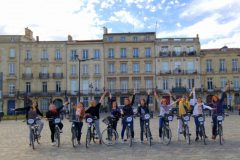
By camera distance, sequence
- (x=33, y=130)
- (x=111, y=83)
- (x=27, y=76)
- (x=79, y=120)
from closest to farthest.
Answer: (x=33, y=130) < (x=79, y=120) < (x=111, y=83) < (x=27, y=76)

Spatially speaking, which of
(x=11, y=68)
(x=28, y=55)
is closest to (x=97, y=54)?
(x=28, y=55)

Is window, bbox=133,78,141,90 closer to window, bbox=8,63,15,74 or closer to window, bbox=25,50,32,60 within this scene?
window, bbox=25,50,32,60

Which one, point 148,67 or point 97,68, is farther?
point 97,68

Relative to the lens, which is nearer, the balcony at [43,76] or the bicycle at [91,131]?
the bicycle at [91,131]

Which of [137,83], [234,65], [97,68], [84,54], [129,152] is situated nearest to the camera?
[129,152]

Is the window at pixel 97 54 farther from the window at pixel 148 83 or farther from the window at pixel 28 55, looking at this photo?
the window at pixel 28 55

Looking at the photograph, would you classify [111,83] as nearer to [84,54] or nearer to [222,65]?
[84,54]

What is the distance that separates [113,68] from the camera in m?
59.5

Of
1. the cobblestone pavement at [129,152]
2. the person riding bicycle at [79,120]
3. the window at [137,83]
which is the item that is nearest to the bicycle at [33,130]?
the cobblestone pavement at [129,152]

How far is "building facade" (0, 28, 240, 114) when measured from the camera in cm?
5875

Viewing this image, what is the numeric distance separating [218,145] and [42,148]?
613cm

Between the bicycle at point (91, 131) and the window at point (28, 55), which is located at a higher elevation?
the window at point (28, 55)

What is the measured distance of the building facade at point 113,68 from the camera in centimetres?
5875

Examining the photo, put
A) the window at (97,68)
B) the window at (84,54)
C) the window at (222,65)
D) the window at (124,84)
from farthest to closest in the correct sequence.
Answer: the window at (84,54), the window at (97,68), the window at (222,65), the window at (124,84)
